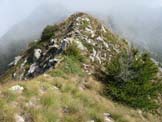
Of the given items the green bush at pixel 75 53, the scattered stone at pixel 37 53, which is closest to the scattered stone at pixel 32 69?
the scattered stone at pixel 37 53

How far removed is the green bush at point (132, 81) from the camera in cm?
2604

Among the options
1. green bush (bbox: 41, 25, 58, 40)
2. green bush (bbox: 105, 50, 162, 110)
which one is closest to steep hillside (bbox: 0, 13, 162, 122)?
green bush (bbox: 105, 50, 162, 110)

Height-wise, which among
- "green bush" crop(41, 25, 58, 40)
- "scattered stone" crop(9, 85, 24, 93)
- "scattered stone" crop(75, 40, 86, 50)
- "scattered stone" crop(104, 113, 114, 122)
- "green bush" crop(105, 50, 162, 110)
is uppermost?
"green bush" crop(41, 25, 58, 40)

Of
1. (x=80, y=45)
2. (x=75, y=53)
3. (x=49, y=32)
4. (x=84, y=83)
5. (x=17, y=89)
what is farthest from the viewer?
(x=49, y=32)

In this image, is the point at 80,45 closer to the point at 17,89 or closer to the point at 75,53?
the point at 75,53

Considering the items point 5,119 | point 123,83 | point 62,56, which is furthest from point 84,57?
point 5,119

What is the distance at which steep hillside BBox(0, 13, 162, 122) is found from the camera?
715 inches

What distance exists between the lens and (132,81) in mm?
26844

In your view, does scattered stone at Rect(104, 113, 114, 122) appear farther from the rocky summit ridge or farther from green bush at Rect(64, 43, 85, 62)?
green bush at Rect(64, 43, 85, 62)

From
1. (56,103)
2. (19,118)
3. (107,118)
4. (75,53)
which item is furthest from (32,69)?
(19,118)

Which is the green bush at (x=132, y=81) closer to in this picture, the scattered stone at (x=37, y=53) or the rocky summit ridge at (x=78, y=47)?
the rocky summit ridge at (x=78, y=47)

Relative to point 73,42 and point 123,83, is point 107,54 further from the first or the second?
point 123,83

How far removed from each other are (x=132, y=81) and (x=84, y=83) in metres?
3.00

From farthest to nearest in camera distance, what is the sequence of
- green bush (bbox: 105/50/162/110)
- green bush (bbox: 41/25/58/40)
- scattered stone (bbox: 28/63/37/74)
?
green bush (bbox: 41/25/58/40) → scattered stone (bbox: 28/63/37/74) → green bush (bbox: 105/50/162/110)
